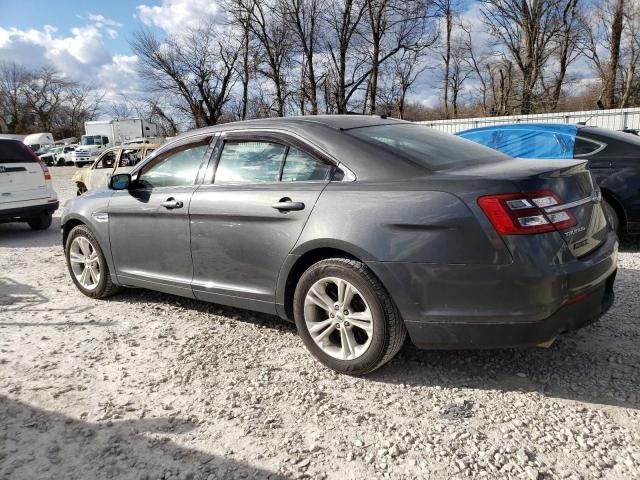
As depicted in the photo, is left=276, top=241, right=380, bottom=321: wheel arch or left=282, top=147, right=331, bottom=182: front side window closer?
left=276, top=241, right=380, bottom=321: wheel arch

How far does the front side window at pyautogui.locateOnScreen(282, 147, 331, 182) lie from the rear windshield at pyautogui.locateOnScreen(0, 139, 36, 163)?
6909mm

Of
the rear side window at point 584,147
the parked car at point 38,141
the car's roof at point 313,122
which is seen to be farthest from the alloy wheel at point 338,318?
the parked car at point 38,141

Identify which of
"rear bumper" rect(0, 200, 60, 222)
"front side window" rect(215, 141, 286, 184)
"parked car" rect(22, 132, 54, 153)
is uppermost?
"parked car" rect(22, 132, 54, 153)

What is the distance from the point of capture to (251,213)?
325cm

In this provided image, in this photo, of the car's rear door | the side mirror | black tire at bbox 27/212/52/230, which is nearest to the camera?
the side mirror

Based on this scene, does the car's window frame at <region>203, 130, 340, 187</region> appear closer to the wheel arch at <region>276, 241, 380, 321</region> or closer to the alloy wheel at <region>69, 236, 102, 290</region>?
the wheel arch at <region>276, 241, 380, 321</region>

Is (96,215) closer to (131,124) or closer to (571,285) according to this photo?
(571,285)

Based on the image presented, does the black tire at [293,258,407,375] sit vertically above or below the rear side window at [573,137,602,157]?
below

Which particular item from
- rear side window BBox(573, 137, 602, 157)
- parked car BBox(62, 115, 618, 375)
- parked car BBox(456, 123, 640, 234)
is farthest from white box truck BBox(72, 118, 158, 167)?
parked car BBox(62, 115, 618, 375)

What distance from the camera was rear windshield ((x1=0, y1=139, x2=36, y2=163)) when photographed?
811 cm

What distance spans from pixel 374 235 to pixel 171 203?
5.83 ft

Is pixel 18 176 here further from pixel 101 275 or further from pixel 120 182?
pixel 120 182

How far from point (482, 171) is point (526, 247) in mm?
545

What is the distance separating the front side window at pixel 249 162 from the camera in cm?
334
